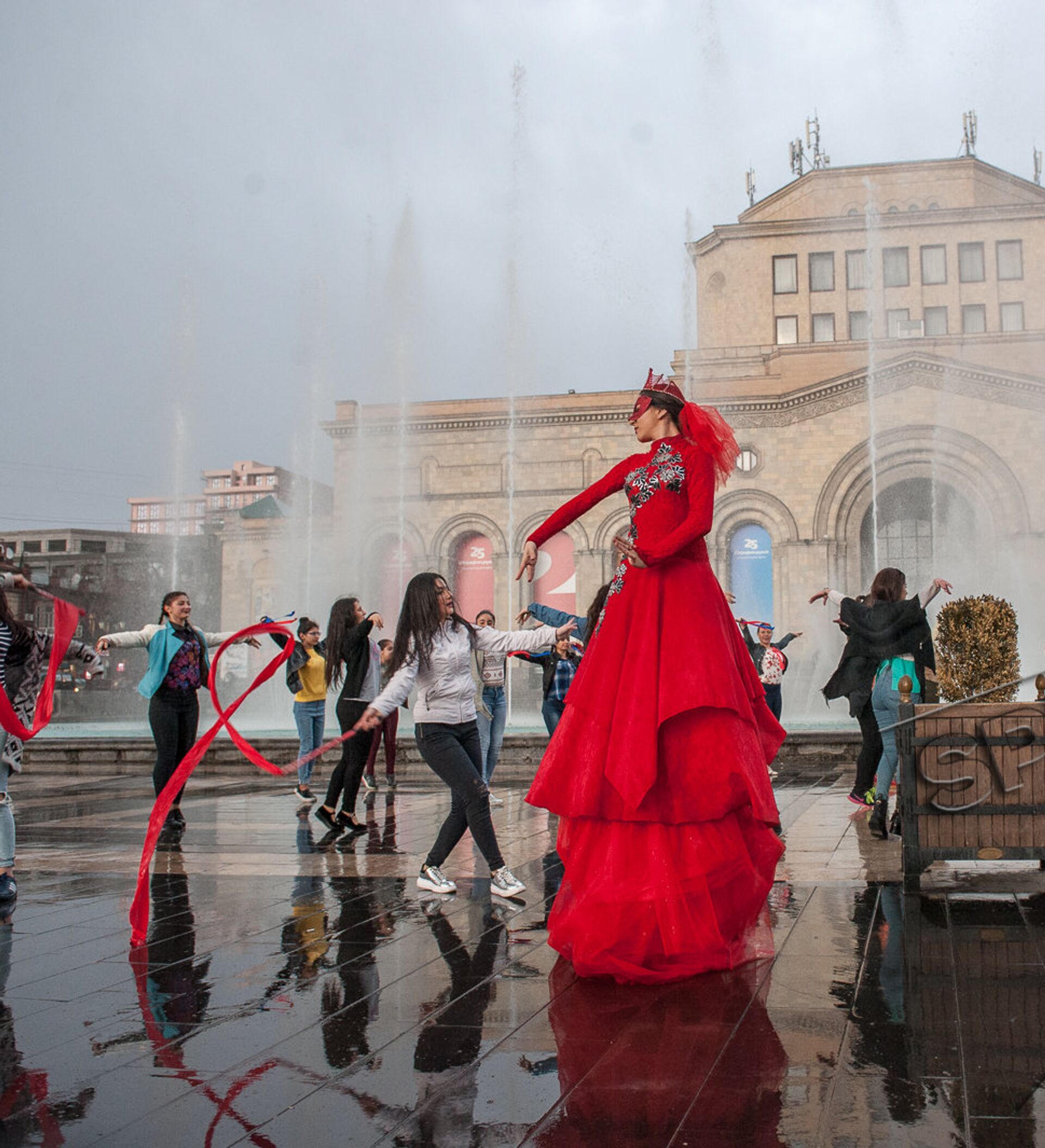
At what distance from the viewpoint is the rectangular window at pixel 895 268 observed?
1700 inches

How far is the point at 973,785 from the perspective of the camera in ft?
19.1

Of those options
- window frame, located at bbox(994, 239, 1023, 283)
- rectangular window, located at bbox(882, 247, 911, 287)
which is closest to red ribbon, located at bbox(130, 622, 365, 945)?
rectangular window, located at bbox(882, 247, 911, 287)

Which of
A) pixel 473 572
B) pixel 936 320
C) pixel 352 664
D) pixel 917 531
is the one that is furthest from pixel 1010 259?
pixel 352 664

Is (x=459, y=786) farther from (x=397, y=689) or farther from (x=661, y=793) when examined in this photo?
(x=661, y=793)

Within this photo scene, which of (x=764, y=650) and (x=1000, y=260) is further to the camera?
(x=1000, y=260)

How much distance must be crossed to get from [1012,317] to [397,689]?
42446mm

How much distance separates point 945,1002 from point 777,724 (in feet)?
4.49

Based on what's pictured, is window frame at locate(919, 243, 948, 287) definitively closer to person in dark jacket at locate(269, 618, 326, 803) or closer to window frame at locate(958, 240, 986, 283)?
window frame at locate(958, 240, 986, 283)

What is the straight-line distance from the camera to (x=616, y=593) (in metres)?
4.69

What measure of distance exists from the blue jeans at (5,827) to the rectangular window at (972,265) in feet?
142

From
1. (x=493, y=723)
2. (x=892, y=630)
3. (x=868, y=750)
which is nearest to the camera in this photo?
(x=892, y=630)

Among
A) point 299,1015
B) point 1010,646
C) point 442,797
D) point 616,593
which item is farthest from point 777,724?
point 1010,646

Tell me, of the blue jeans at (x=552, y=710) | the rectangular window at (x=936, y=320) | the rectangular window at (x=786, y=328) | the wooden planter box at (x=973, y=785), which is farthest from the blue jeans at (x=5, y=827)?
the rectangular window at (x=936, y=320)

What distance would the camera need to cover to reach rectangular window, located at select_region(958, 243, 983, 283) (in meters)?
42.7
